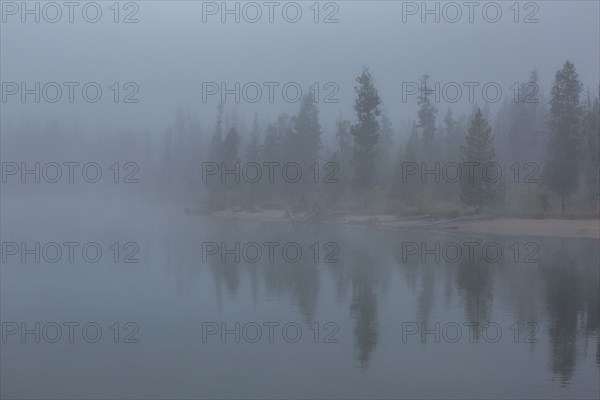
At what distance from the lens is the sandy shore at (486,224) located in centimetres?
2775

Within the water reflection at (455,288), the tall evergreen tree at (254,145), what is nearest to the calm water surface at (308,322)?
the water reflection at (455,288)

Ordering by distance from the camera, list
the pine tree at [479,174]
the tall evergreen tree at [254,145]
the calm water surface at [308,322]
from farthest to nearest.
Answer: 1. the tall evergreen tree at [254,145]
2. the pine tree at [479,174]
3. the calm water surface at [308,322]

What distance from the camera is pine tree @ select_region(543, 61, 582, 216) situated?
3195 centimetres

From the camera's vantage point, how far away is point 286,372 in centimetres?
965

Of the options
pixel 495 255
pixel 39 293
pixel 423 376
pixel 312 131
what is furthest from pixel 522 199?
pixel 423 376

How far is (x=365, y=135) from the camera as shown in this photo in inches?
1288

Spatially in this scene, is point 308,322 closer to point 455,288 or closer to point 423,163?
point 455,288

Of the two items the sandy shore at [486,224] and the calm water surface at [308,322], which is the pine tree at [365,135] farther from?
the calm water surface at [308,322]

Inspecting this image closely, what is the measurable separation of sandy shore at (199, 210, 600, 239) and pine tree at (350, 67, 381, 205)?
163 centimetres

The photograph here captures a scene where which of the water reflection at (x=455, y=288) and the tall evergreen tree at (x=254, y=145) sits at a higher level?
the tall evergreen tree at (x=254, y=145)

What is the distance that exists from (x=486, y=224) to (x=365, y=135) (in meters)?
6.66

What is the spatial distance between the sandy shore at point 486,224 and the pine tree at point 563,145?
2.54 m

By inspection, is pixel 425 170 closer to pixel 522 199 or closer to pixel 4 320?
pixel 522 199

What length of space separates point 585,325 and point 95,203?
2622cm
